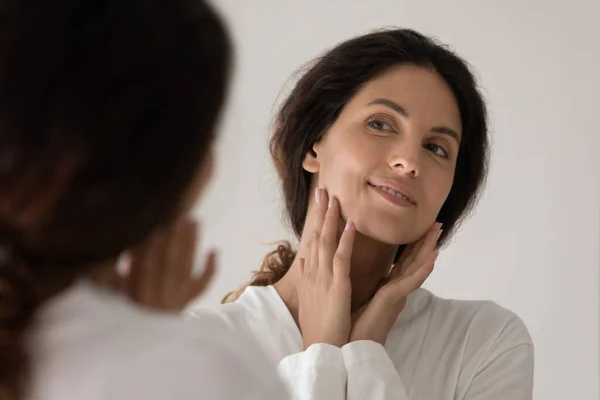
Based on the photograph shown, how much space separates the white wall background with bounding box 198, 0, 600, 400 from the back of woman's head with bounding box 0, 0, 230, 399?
1245mm

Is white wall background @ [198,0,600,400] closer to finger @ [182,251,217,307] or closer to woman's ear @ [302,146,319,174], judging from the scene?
woman's ear @ [302,146,319,174]

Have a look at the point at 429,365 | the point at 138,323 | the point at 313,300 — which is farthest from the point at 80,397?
the point at 429,365

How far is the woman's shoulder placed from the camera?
4.33ft

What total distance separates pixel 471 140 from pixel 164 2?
1017 mm

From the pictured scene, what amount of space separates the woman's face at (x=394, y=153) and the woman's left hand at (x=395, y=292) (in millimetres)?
28

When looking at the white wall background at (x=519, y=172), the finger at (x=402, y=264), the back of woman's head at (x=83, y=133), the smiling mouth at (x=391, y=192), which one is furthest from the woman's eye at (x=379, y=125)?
the back of woman's head at (x=83, y=133)

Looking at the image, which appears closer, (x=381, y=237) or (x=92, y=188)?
(x=92, y=188)

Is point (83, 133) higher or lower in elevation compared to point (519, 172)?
higher

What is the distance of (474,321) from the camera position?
1.36 m

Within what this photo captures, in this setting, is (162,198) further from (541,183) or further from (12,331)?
(541,183)

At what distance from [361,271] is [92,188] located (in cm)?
90

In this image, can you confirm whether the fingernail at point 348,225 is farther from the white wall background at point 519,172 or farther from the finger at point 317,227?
the white wall background at point 519,172

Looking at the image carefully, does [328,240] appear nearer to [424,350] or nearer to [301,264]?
[301,264]

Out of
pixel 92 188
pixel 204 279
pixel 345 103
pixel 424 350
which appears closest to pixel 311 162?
pixel 345 103
